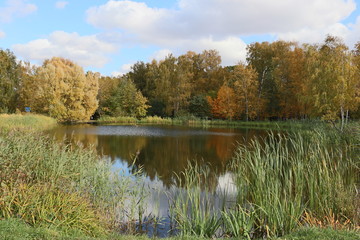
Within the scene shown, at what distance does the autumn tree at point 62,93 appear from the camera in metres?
34.1

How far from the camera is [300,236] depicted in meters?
4.04

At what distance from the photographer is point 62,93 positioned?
3503cm

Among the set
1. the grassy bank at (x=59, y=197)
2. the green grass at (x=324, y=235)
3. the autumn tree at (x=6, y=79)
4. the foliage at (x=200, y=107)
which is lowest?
the green grass at (x=324, y=235)

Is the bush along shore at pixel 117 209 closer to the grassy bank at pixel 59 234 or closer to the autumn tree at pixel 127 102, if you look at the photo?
the grassy bank at pixel 59 234

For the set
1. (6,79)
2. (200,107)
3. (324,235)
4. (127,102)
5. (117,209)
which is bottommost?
(117,209)

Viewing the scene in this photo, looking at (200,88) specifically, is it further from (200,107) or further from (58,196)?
(58,196)

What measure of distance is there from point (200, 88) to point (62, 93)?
21313mm

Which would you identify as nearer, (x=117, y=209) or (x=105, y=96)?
(x=117, y=209)

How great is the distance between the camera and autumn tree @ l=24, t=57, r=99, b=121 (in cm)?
3409

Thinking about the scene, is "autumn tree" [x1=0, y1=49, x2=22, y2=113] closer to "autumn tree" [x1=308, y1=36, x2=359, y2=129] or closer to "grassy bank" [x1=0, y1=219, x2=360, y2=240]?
"autumn tree" [x1=308, y1=36, x2=359, y2=129]

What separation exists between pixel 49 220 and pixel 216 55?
1828 inches

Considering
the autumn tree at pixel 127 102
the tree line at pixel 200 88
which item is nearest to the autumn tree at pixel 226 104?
the tree line at pixel 200 88

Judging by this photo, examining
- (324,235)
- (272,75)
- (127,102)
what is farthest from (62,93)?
(324,235)

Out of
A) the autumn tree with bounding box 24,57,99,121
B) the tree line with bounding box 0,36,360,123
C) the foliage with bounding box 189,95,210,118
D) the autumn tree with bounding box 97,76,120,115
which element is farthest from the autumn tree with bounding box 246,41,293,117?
the autumn tree with bounding box 97,76,120,115
